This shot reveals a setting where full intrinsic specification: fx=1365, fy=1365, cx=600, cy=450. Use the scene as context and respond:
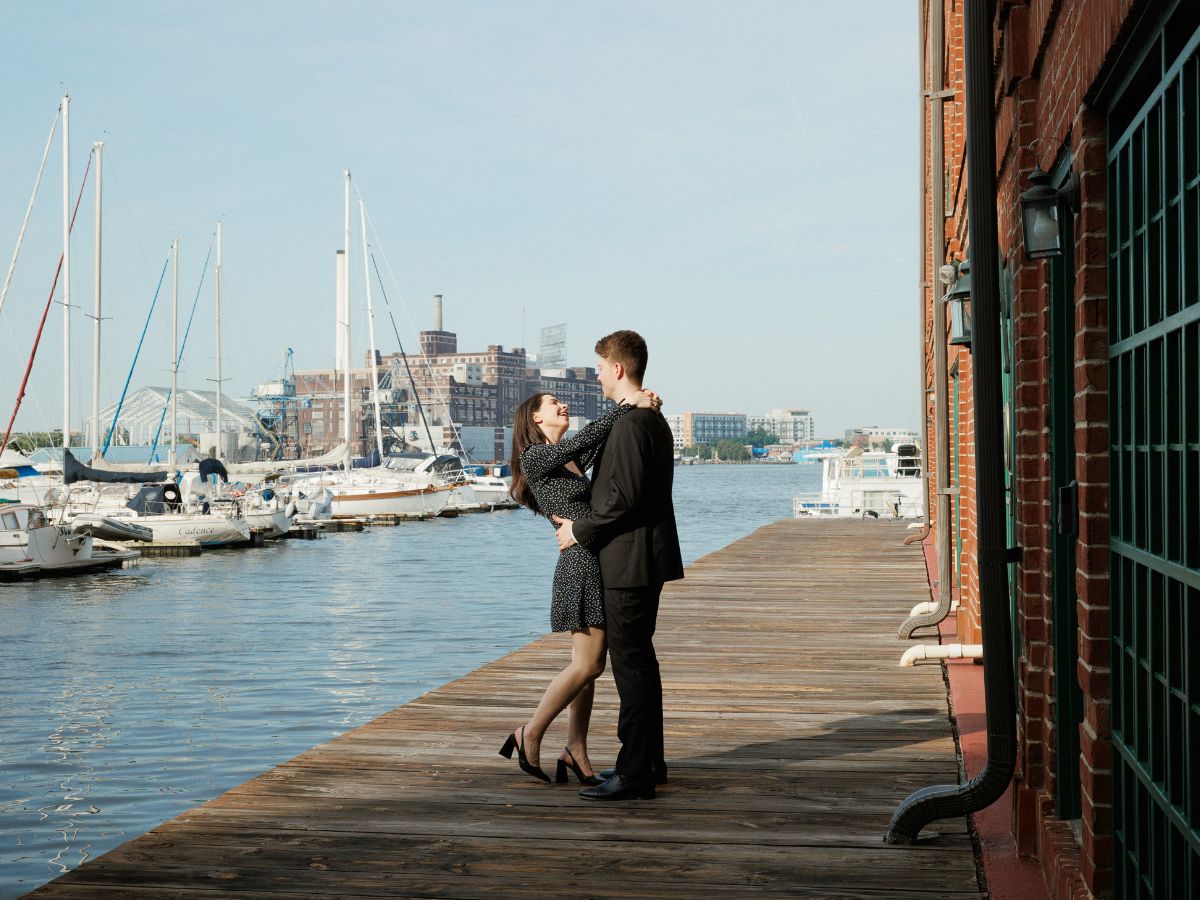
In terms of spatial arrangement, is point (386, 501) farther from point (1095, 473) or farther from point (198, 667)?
point (1095, 473)

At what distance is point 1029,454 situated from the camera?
490 cm

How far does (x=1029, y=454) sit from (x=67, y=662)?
16.9m

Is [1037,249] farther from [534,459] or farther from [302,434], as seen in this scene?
[302,434]

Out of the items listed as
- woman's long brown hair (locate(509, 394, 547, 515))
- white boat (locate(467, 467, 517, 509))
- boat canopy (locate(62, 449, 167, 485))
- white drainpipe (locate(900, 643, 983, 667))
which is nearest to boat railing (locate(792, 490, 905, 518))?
boat canopy (locate(62, 449, 167, 485))

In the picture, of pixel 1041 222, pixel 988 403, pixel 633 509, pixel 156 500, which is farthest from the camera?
pixel 156 500

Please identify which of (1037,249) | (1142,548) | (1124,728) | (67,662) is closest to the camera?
(1142,548)

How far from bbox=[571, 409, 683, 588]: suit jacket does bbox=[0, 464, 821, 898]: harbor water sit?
12.9ft

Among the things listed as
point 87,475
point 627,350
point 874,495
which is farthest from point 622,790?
point 874,495

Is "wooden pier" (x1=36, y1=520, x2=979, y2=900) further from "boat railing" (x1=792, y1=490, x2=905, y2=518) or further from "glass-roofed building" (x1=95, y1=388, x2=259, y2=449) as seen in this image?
"glass-roofed building" (x1=95, y1=388, x2=259, y2=449)

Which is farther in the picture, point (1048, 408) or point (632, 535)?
point (632, 535)

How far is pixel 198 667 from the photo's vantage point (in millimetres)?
17953

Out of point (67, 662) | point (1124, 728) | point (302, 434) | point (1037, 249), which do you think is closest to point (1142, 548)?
point (1124, 728)

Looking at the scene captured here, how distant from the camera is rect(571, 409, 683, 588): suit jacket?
5.59m

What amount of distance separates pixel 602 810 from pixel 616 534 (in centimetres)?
117
